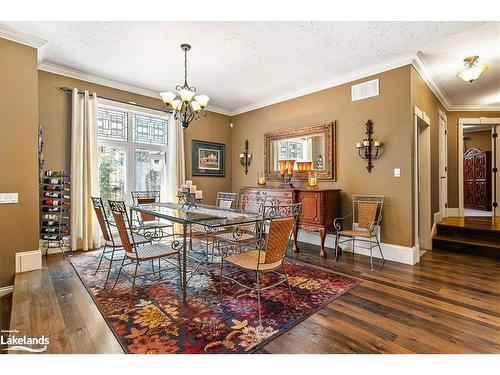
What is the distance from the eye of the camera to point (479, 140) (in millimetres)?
8023

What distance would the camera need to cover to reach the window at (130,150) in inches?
186

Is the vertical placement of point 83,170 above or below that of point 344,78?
below

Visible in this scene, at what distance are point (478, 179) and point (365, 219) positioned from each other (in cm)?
635

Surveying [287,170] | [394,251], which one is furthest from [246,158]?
[394,251]

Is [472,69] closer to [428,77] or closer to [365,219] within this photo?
[428,77]

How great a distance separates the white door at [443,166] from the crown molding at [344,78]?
92.3 inches

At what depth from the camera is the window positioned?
4.72m

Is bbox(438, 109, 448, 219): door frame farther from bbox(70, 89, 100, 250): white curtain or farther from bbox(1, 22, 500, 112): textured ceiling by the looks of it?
bbox(70, 89, 100, 250): white curtain

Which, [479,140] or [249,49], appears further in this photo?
[479,140]

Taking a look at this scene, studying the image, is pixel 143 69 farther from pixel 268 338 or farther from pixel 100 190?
pixel 268 338

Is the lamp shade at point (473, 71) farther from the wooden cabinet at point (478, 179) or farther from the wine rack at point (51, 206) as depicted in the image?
the wine rack at point (51, 206)

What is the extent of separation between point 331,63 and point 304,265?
3005 mm

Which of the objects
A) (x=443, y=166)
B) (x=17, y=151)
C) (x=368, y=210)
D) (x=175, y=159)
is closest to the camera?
(x=17, y=151)

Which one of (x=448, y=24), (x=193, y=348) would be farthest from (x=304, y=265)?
(x=448, y=24)
